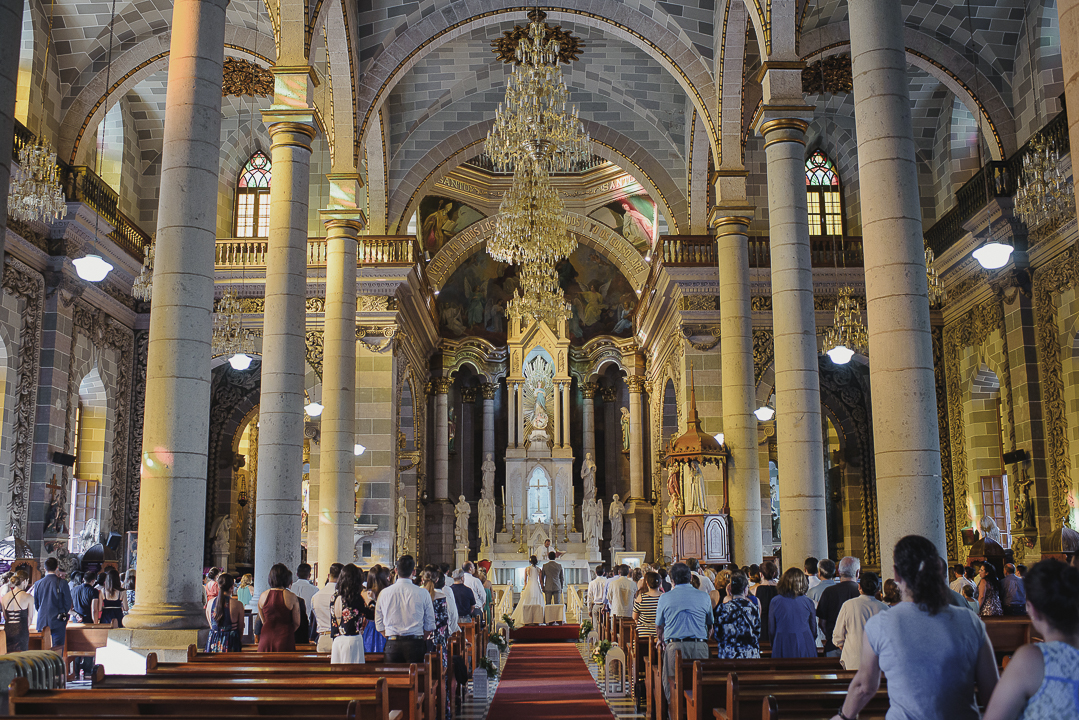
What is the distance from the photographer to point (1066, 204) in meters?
13.8

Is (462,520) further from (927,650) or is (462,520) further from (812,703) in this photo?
(927,650)

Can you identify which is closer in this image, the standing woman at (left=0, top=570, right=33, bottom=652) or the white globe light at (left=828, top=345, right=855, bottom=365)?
the standing woman at (left=0, top=570, right=33, bottom=652)

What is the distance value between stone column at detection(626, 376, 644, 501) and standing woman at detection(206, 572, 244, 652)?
21.5m

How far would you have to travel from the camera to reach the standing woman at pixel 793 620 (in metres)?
7.79

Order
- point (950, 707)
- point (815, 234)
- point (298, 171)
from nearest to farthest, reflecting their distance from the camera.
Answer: point (950, 707) → point (298, 171) → point (815, 234)

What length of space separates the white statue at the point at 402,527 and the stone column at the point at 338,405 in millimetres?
7956

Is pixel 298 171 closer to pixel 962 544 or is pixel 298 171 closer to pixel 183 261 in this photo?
pixel 183 261

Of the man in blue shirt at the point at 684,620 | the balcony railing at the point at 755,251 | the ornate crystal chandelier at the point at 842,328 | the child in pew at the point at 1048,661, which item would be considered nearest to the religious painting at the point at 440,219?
the balcony railing at the point at 755,251

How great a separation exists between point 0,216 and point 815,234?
21187 mm

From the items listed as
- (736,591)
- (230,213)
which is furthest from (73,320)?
(736,591)

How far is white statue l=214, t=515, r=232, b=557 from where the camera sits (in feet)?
85.3

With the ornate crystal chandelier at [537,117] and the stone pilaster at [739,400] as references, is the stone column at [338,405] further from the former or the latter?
the stone pilaster at [739,400]

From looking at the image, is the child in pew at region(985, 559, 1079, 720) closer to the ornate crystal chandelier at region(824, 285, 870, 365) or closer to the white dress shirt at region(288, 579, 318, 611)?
the white dress shirt at region(288, 579, 318, 611)

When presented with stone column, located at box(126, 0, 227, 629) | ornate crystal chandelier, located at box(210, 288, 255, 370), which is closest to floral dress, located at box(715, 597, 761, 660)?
stone column, located at box(126, 0, 227, 629)
